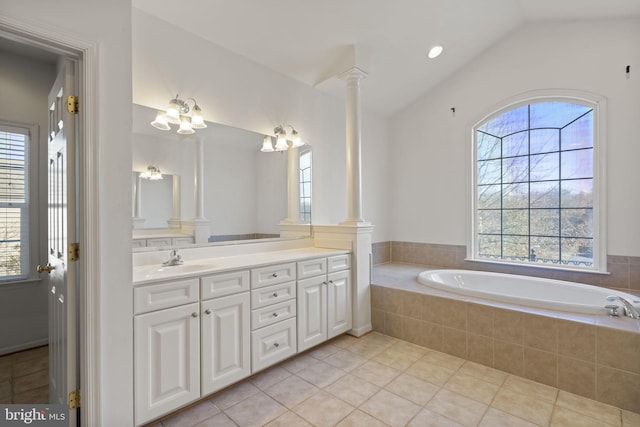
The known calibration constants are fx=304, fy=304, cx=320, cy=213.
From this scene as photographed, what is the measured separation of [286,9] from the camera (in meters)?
2.39

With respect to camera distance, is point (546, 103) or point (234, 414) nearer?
point (234, 414)

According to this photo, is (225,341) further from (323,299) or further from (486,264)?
(486,264)

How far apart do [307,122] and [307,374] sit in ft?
8.15

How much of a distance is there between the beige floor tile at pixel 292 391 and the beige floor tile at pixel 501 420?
101 centimetres

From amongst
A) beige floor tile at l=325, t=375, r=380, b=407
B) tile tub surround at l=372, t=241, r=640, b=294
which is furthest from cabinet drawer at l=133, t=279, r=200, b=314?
tile tub surround at l=372, t=241, r=640, b=294

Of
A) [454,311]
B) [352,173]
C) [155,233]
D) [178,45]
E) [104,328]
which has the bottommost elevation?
[454,311]

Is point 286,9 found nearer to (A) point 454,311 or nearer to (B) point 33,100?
(B) point 33,100

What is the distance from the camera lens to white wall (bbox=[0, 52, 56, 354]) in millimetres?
2590

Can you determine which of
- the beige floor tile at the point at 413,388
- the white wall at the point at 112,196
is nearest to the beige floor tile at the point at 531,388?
the beige floor tile at the point at 413,388

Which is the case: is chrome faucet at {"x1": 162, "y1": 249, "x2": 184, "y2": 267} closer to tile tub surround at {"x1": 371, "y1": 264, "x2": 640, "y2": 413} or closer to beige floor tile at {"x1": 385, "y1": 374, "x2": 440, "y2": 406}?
beige floor tile at {"x1": 385, "y1": 374, "x2": 440, "y2": 406}

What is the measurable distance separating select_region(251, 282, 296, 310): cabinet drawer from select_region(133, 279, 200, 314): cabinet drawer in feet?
1.40

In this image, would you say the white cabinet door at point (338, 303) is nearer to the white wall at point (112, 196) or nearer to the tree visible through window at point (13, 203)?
the white wall at point (112, 196)

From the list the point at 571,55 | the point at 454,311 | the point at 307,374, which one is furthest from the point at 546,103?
the point at 307,374

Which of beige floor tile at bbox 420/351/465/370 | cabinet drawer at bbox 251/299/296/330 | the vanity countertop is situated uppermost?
the vanity countertop
